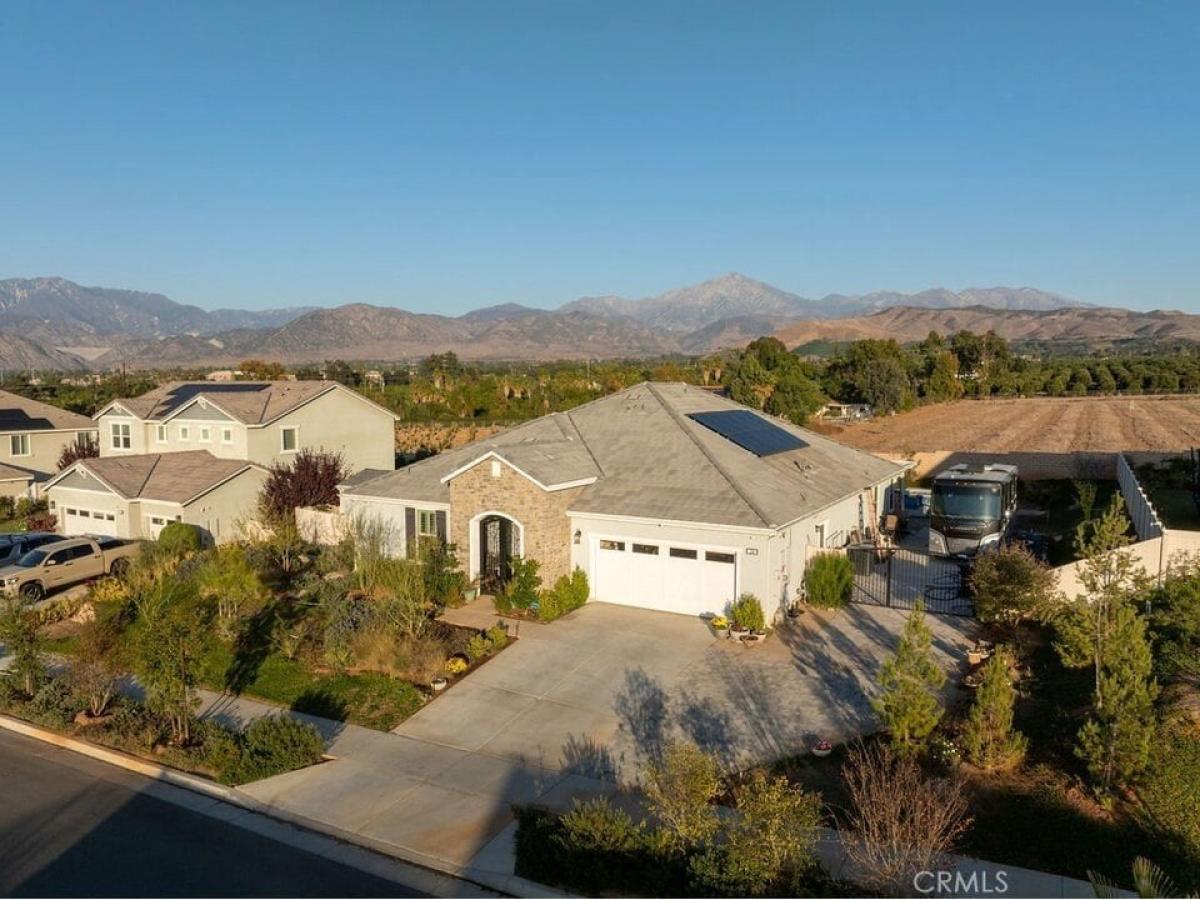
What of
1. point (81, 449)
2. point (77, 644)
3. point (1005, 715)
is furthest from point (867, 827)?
point (81, 449)

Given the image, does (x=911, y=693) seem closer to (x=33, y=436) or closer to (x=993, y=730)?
(x=993, y=730)

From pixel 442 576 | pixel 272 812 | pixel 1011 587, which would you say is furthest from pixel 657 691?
pixel 1011 587

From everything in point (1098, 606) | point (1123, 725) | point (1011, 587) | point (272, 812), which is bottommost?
point (272, 812)

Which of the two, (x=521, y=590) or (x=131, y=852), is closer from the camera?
(x=131, y=852)

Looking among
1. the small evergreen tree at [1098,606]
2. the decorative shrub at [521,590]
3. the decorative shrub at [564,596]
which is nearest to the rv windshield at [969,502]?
the small evergreen tree at [1098,606]

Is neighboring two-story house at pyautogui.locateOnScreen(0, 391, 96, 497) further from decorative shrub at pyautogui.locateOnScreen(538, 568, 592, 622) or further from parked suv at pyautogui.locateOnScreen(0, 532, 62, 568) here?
decorative shrub at pyautogui.locateOnScreen(538, 568, 592, 622)

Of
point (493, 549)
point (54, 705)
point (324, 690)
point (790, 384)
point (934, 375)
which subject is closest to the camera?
point (54, 705)

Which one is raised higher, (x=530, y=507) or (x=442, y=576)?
(x=530, y=507)

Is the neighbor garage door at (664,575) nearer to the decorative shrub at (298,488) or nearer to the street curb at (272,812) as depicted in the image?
the street curb at (272,812)

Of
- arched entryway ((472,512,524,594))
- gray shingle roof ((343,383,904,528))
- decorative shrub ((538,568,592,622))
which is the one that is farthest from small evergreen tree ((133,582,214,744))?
gray shingle roof ((343,383,904,528))
